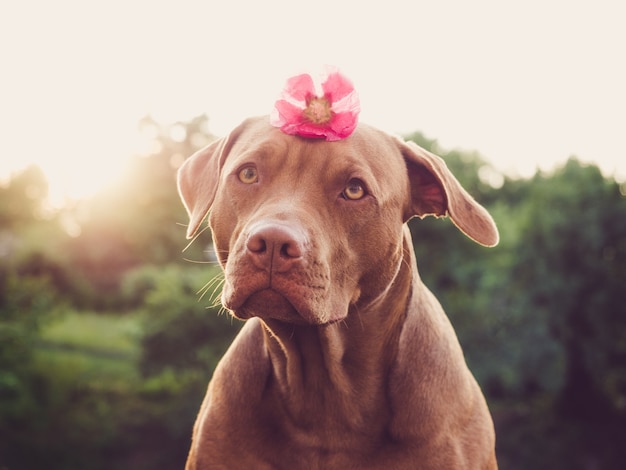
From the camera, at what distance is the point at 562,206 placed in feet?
75.8

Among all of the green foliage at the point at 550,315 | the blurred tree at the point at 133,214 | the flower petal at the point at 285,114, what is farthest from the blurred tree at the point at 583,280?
the flower petal at the point at 285,114

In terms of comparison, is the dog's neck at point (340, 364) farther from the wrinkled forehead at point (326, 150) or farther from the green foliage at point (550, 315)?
the green foliage at point (550, 315)

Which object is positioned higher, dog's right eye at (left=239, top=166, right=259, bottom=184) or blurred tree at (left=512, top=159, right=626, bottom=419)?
dog's right eye at (left=239, top=166, right=259, bottom=184)

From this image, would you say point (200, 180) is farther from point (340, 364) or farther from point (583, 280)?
point (583, 280)

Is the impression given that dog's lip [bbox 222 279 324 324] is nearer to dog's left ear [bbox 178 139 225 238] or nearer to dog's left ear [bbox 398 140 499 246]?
dog's left ear [bbox 178 139 225 238]

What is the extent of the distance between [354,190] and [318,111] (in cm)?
46

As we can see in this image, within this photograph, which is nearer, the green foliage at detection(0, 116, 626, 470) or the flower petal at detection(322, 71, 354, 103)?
the flower petal at detection(322, 71, 354, 103)

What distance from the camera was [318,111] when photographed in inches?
149

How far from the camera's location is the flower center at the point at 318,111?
3.78 metres

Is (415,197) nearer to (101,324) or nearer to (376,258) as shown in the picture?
(376,258)

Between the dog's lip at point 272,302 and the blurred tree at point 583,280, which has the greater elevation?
the dog's lip at point 272,302

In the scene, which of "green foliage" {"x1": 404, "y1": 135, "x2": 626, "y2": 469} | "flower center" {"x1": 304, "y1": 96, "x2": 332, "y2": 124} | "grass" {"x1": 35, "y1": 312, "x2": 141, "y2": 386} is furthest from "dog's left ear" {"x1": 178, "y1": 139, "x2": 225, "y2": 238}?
"green foliage" {"x1": 404, "y1": 135, "x2": 626, "y2": 469}

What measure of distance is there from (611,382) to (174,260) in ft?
50.4

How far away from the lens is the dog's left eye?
370cm
